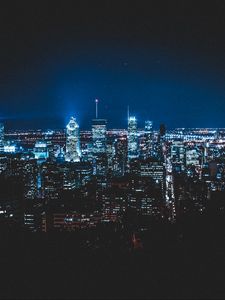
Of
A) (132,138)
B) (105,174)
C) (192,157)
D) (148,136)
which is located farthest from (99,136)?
(192,157)

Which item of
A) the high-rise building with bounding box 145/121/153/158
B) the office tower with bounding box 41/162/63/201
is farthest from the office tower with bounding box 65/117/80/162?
the high-rise building with bounding box 145/121/153/158

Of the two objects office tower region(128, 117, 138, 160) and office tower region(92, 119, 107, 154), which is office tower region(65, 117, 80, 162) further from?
office tower region(128, 117, 138, 160)

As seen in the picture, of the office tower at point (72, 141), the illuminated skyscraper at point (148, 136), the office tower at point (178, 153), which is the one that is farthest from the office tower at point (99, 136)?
the office tower at point (178, 153)

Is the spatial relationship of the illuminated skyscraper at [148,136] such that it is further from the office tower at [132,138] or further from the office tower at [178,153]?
the office tower at [178,153]

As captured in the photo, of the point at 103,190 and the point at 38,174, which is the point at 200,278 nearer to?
the point at 103,190

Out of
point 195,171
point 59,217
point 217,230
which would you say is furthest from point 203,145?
point 217,230

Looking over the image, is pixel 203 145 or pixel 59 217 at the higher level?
pixel 203 145

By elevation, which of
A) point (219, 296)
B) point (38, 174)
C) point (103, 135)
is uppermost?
point (103, 135)
